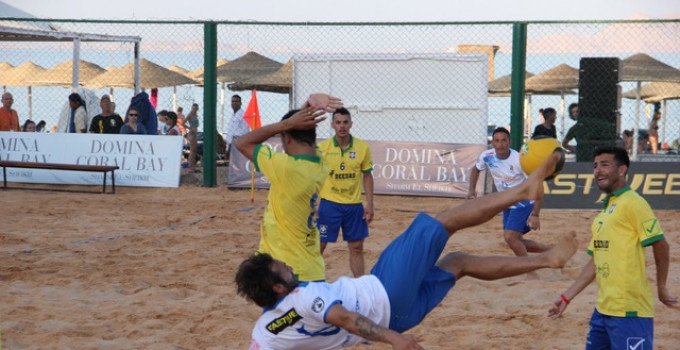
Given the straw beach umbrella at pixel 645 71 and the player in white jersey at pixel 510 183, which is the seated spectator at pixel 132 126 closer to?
the player in white jersey at pixel 510 183

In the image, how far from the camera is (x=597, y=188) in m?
13.1

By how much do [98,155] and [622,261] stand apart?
12.4 m

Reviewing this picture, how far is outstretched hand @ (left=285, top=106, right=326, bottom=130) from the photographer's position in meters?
4.93

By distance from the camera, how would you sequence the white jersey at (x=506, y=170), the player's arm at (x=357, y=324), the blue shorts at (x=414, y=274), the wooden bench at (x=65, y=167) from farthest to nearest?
the wooden bench at (x=65, y=167), the white jersey at (x=506, y=170), the blue shorts at (x=414, y=274), the player's arm at (x=357, y=324)

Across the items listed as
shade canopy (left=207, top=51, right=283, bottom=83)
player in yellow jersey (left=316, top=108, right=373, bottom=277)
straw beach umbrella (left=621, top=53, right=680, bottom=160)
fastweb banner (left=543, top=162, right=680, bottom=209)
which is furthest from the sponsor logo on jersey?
shade canopy (left=207, top=51, right=283, bottom=83)

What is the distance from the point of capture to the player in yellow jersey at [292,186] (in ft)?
16.7

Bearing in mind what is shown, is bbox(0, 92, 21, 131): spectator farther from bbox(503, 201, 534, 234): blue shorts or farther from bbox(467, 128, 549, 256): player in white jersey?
bbox(503, 201, 534, 234): blue shorts

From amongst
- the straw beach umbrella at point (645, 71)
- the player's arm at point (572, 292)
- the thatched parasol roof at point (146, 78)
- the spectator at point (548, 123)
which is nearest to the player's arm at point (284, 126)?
the player's arm at point (572, 292)

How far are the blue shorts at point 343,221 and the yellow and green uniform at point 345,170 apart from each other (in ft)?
0.22

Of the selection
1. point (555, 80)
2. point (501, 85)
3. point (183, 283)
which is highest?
point (555, 80)

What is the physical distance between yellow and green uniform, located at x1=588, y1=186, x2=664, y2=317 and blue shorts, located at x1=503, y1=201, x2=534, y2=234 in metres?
3.87

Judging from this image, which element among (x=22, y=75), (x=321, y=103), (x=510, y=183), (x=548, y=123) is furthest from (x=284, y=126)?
(x=22, y=75)

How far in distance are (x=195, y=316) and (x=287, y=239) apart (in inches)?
95.3

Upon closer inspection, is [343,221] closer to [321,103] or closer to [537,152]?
[537,152]
